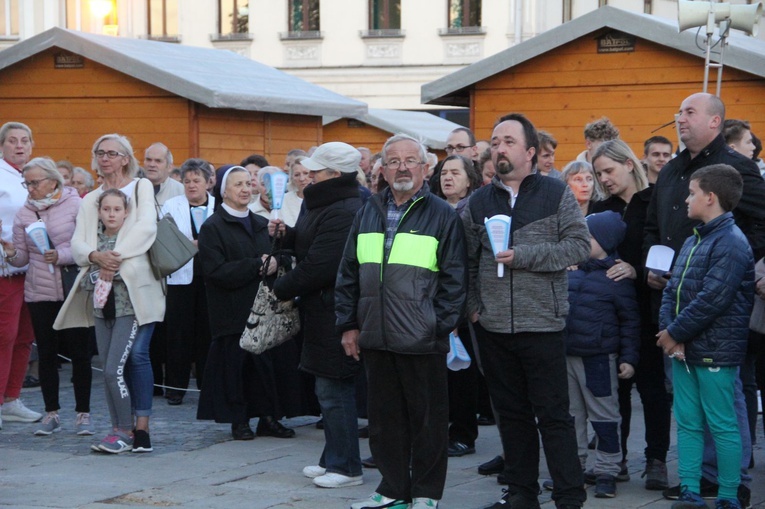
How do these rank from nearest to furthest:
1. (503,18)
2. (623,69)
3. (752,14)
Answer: (752,14) → (623,69) → (503,18)

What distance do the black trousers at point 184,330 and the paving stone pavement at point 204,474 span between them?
1.23 metres

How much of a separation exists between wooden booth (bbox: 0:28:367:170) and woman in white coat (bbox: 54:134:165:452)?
18.2 feet

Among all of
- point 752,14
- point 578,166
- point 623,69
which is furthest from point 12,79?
point 578,166

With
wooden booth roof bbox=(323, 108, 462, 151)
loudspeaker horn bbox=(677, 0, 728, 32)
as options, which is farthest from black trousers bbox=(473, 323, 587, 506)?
wooden booth roof bbox=(323, 108, 462, 151)

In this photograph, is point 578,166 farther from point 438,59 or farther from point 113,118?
point 438,59

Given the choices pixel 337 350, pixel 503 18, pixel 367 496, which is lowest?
pixel 367 496

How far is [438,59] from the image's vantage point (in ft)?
119

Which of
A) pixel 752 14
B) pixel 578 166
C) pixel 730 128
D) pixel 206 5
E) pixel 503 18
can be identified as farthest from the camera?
pixel 206 5

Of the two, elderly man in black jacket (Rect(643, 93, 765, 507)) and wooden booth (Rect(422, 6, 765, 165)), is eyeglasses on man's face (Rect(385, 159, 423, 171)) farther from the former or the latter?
wooden booth (Rect(422, 6, 765, 165))

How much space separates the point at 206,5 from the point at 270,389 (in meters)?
30.3

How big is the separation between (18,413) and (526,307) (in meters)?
5.20

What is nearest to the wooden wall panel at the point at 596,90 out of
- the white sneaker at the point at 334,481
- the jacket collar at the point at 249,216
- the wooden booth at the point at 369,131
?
the jacket collar at the point at 249,216

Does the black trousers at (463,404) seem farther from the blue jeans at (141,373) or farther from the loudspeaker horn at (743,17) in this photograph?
the loudspeaker horn at (743,17)

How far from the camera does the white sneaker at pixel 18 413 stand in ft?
33.0
